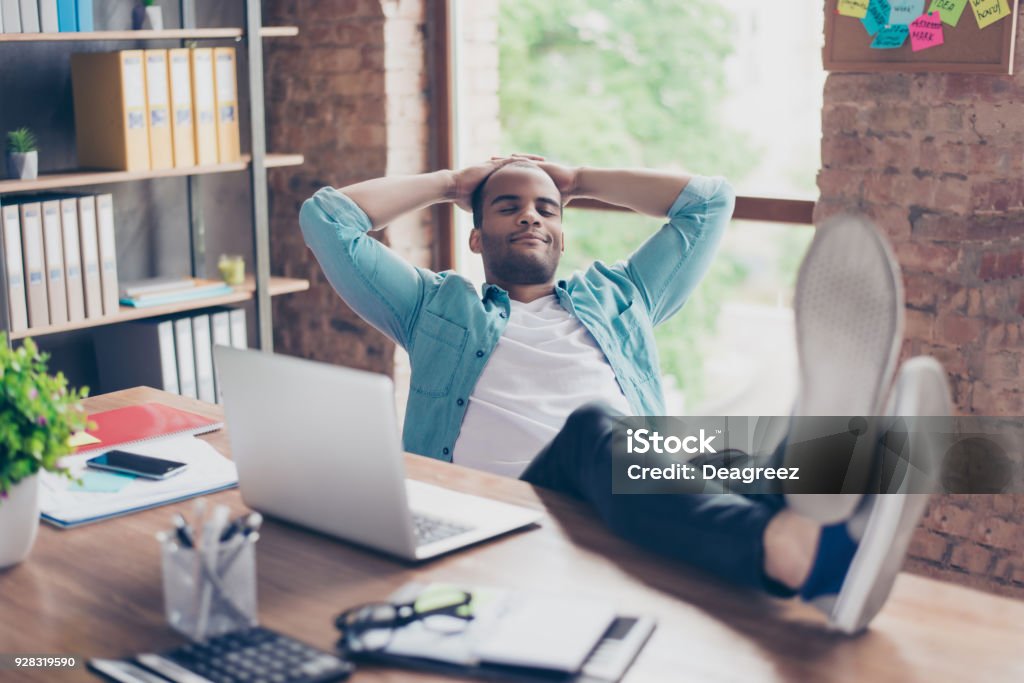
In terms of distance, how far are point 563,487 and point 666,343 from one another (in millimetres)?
2413

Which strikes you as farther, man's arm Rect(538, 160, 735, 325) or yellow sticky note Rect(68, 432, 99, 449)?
man's arm Rect(538, 160, 735, 325)

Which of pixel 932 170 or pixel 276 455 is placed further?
pixel 932 170

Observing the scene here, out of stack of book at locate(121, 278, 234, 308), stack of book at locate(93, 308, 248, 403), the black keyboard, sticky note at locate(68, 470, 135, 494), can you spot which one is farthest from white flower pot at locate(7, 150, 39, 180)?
the black keyboard

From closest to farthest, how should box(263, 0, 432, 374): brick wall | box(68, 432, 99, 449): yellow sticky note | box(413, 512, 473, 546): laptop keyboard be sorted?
box(413, 512, 473, 546): laptop keyboard, box(68, 432, 99, 449): yellow sticky note, box(263, 0, 432, 374): brick wall

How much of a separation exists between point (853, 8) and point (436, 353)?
1266mm

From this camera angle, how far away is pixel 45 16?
2908 millimetres

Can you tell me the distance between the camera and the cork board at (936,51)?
7.93ft

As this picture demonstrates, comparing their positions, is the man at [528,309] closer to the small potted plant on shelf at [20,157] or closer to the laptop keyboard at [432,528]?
the laptop keyboard at [432,528]

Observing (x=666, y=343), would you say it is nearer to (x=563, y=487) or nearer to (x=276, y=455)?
(x=563, y=487)

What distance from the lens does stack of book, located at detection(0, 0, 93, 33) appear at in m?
2.82

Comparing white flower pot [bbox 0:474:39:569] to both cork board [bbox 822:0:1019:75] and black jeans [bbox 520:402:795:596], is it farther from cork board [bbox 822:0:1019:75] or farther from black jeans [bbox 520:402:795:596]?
cork board [bbox 822:0:1019:75]

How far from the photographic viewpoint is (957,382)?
2572 mm

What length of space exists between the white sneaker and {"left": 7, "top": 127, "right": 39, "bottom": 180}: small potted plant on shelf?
2465 mm

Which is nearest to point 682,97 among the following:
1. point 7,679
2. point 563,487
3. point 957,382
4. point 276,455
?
point 957,382
